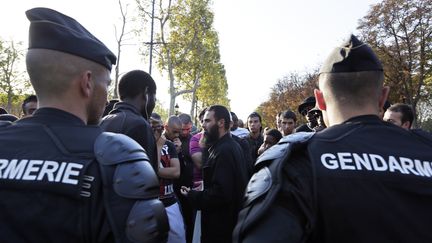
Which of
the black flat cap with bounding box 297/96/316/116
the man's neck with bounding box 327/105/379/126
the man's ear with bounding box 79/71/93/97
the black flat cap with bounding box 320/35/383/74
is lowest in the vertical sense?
the man's neck with bounding box 327/105/379/126

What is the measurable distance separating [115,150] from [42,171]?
30cm

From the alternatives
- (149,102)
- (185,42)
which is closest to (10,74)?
(185,42)

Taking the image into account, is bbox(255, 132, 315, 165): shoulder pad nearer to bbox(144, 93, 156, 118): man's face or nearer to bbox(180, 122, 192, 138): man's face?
bbox(144, 93, 156, 118): man's face

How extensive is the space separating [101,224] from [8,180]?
41 cm

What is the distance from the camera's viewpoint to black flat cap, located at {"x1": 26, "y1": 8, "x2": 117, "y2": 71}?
1.81 meters

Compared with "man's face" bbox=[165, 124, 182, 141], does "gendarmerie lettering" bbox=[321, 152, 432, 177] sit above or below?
below

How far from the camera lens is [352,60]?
181 centimetres

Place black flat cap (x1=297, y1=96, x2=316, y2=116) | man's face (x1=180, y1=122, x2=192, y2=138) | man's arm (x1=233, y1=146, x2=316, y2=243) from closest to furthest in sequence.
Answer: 1. man's arm (x1=233, y1=146, x2=316, y2=243)
2. black flat cap (x1=297, y1=96, x2=316, y2=116)
3. man's face (x1=180, y1=122, x2=192, y2=138)

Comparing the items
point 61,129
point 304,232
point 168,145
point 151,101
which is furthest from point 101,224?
point 168,145

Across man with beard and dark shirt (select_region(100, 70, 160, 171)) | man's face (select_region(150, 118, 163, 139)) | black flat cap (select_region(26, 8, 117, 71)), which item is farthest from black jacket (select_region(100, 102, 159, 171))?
man's face (select_region(150, 118, 163, 139))

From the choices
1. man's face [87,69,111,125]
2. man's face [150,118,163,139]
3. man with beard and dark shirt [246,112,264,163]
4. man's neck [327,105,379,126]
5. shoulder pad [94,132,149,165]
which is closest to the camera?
shoulder pad [94,132,149,165]

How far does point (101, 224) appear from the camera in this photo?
63.8 inches

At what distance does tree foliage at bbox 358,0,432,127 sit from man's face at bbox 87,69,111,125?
28.6 meters

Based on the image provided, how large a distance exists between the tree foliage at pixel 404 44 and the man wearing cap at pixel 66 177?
28.8 metres
